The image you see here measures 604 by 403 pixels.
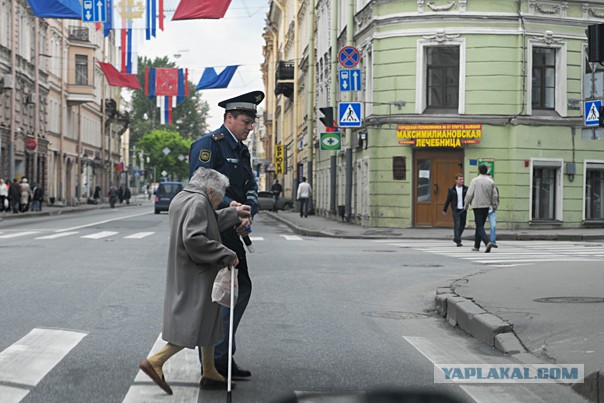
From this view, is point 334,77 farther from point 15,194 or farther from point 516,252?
point 516,252

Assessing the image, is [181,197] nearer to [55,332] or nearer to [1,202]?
[55,332]

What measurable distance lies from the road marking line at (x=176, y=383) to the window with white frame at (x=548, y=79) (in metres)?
24.5

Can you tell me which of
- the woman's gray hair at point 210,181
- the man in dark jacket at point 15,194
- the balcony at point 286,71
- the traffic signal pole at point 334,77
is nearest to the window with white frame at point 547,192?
the traffic signal pole at point 334,77

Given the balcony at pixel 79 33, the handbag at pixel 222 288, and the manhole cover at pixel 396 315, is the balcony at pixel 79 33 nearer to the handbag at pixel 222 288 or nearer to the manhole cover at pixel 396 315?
the manhole cover at pixel 396 315

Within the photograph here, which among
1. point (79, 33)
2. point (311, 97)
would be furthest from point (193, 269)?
point (79, 33)

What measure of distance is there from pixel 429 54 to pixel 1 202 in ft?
76.8

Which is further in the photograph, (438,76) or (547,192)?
(547,192)

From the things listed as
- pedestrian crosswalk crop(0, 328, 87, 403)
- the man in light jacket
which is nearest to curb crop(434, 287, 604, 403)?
pedestrian crosswalk crop(0, 328, 87, 403)

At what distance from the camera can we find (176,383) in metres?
6.31

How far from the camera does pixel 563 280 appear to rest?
12.1 m

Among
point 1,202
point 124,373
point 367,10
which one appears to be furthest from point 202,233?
point 1,202

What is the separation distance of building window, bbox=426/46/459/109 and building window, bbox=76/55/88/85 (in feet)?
138

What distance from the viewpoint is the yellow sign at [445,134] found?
29.3 metres

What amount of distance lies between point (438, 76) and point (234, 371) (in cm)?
2454
